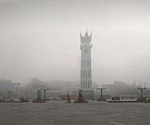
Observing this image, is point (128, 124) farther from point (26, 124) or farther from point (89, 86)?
point (89, 86)

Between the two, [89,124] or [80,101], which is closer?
[89,124]

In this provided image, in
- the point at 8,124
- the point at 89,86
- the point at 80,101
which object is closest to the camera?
the point at 8,124

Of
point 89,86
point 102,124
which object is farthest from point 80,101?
point 89,86

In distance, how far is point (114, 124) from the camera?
14.0 meters

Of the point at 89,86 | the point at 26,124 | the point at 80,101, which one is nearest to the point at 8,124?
the point at 26,124

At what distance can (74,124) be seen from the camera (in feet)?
46.1

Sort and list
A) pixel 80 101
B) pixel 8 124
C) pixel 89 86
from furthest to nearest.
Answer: pixel 89 86, pixel 80 101, pixel 8 124

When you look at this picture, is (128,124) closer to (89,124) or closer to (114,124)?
(114,124)

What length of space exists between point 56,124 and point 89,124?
1704 millimetres

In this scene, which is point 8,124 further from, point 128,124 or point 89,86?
point 89,86

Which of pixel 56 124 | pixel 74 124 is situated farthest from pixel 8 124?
pixel 74 124

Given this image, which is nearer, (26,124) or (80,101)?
(26,124)

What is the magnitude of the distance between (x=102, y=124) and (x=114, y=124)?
2.04 feet

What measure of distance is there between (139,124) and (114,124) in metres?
1.26
